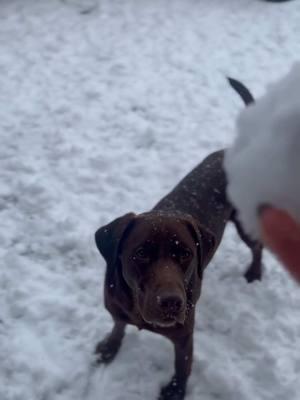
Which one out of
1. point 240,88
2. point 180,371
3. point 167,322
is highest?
point 240,88

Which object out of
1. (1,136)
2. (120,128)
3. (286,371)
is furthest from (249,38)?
(286,371)

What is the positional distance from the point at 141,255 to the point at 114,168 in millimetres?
2255

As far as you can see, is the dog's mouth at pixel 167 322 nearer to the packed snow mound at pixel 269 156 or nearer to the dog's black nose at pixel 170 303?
the dog's black nose at pixel 170 303

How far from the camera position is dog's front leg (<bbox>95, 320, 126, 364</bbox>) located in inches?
133

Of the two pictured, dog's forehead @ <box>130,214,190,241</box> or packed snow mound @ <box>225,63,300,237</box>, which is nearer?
Answer: packed snow mound @ <box>225,63,300,237</box>

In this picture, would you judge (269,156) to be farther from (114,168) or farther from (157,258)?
(114,168)

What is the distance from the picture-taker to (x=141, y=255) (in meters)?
2.75

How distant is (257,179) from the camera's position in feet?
6.26

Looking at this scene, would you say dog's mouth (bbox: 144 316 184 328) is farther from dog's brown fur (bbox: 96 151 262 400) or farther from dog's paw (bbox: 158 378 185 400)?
dog's paw (bbox: 158 378 185 400)

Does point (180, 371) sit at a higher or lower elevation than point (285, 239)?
lower

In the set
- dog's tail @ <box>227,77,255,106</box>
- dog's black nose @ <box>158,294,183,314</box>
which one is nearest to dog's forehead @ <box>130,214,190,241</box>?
dog's black nose @ <box>158,294,183,314</box>

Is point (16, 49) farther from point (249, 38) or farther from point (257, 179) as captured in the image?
point (257, 179)

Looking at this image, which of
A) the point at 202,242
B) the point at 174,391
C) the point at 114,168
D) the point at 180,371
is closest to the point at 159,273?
the point at 202,242

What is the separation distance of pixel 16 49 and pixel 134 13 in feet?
6.20
